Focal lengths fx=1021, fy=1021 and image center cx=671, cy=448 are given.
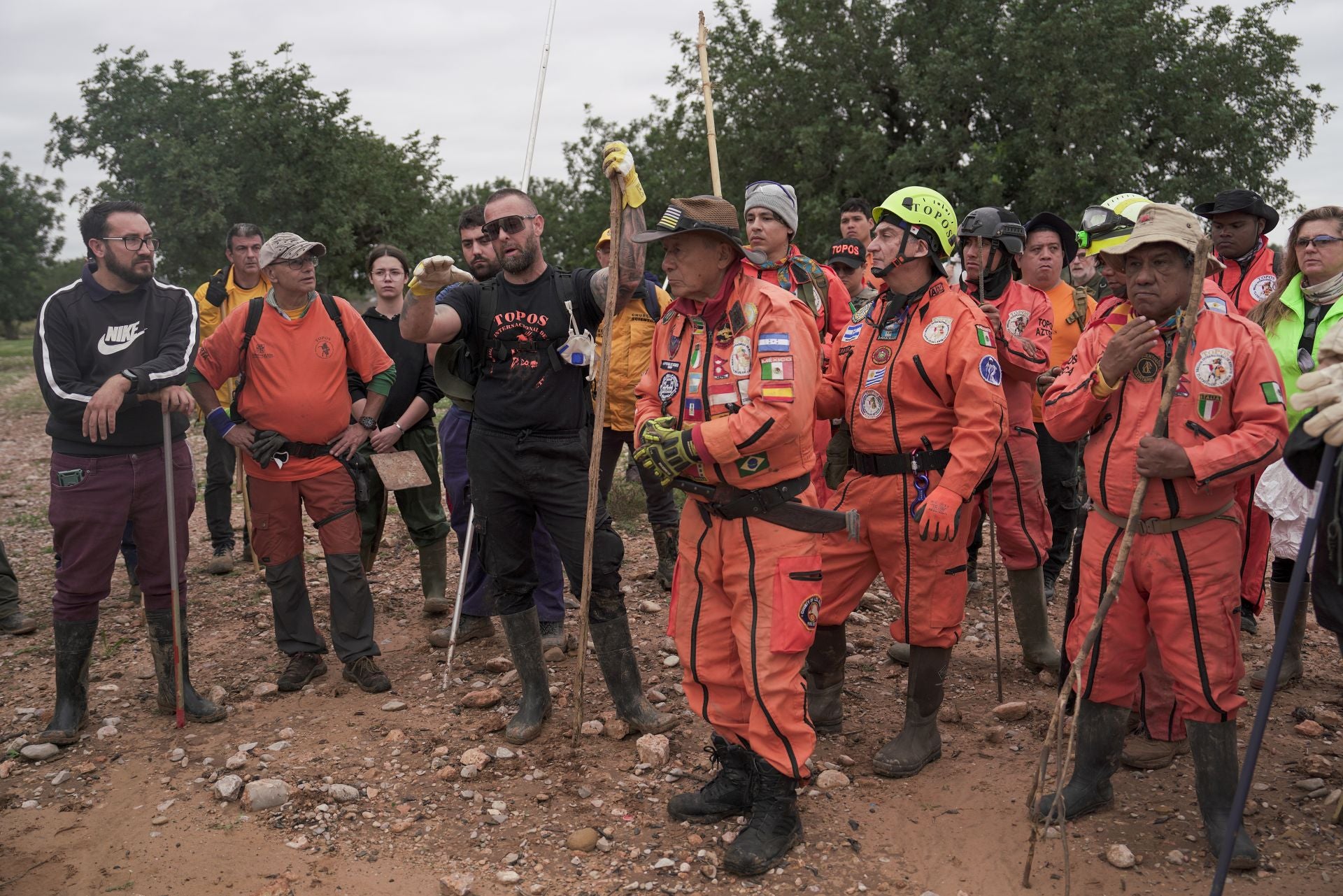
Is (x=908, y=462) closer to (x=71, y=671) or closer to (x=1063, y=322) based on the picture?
(x=1063, y=322)

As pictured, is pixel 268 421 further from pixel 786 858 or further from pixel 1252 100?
pixel 1252 100

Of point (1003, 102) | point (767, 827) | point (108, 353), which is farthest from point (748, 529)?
point (1003, 102)

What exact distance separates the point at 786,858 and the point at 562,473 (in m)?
2.08

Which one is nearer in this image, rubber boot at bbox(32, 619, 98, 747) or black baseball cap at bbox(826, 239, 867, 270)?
rubber boot at bbox(32, 619, 98, 747)

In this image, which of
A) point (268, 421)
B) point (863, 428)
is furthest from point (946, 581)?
point (268, 421)

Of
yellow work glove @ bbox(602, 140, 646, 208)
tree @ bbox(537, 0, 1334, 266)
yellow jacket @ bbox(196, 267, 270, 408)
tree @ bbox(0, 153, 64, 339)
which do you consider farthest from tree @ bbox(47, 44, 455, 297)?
tree @ bbox(0, 153, 64, 339)

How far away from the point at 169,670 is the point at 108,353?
1762 millimetres

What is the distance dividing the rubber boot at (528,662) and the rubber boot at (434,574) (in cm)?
208

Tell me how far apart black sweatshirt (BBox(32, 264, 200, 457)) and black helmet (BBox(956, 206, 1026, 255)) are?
4.51 meters

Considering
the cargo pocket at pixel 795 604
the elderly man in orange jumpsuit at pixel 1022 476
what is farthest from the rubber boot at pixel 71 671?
the elderly man in orange jumpsuit at pixel 1022 476

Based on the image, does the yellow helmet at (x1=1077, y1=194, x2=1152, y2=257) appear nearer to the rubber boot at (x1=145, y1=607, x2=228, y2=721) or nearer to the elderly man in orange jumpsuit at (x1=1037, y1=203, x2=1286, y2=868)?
the elderly man in orange jumpsuit at (x1=1037, y1=203, x2=1286, y2=868)

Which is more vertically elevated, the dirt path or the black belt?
the black belt

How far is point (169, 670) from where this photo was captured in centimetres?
566

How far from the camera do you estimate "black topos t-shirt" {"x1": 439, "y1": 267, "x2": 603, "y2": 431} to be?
16.6 feet
